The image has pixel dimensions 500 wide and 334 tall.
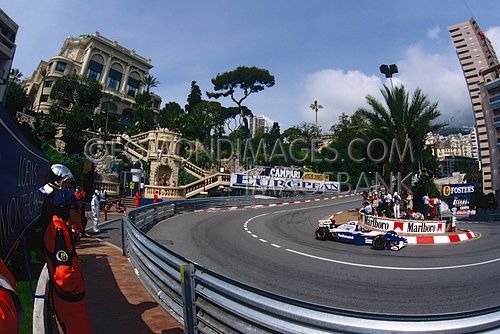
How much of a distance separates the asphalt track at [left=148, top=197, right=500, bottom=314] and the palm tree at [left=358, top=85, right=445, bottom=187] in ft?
21.4

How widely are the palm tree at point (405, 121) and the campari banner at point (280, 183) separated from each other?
18985 millimetres

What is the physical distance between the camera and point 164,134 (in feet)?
Result: 167

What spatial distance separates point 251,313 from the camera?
3.37 m

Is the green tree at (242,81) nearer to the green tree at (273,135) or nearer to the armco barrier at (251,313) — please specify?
the green tree at (273,135)

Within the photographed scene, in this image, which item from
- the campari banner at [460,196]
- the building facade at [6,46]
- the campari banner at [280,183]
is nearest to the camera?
the building facade at [6,46]

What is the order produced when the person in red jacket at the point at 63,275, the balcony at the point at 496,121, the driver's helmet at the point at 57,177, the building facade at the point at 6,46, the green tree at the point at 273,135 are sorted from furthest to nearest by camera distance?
1. the green tree at the point at 273,135
2. the balcony at the point at 496,121
3. the building facade at the point at 6,46
4. the driver's helmet at the point at 57,177
5. the person in red jacket at the point at 63,275

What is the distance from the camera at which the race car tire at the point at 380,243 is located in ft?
39.3

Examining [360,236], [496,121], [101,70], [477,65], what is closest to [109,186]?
[360,236]

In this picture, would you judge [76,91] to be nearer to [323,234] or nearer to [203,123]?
[203,123]

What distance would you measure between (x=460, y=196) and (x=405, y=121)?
665 inches

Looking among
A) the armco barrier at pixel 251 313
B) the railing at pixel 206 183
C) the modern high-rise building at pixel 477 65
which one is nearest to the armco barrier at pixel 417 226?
the armco barrier at pixel 251 313

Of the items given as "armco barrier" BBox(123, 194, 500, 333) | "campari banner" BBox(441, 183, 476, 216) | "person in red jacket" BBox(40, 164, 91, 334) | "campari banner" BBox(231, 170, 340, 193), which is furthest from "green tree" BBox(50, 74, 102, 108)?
"person in red jacket" BBox(40, 164, 91, 334)

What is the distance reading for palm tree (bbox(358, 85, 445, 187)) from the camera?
2017cm

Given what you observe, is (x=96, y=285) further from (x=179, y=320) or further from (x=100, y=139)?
(x=100, y=139)
